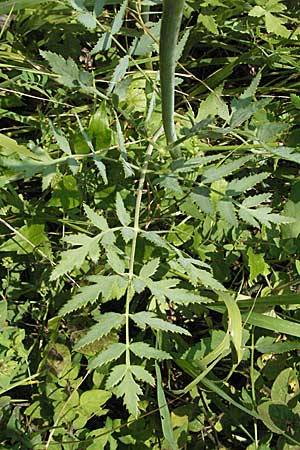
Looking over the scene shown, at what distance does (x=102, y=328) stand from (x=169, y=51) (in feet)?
2.01

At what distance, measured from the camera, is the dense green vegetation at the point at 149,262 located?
61.8 inches

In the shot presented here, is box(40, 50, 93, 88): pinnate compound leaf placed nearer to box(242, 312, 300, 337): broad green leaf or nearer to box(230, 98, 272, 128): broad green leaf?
box(230, 98, 272, 128): broad green leaf

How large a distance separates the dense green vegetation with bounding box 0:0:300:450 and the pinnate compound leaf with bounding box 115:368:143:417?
83 mm

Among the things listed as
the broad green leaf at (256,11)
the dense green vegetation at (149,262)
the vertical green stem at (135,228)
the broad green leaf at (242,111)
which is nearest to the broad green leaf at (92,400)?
the dense green vegetation at (149,262)

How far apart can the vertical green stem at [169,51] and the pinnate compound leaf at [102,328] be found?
400 mm

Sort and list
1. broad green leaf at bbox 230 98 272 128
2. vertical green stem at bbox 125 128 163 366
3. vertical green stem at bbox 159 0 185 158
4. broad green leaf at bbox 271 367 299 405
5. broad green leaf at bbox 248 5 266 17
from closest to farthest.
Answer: vertical green stem at bbox 159 0 185 158 → broad green leaf at bbox 230 98 272 128 → vertical green stem at bbox 125 128 163 366 → broad green leaf at bbox 271 367 299 405 → broad green leaf at bbox 248 5 266 17

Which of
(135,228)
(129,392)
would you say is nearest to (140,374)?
(129,392)

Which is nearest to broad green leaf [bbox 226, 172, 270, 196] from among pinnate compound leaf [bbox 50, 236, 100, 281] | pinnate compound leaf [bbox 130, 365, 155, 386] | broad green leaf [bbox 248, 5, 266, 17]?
pinnate compound leaf [bbox 50, 236, 100, 281]

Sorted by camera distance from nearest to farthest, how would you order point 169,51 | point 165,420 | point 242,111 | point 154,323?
point 169,51
point 242,111
point 154,323
point 165,420

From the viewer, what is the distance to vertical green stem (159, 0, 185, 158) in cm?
94

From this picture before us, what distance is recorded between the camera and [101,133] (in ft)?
5.21

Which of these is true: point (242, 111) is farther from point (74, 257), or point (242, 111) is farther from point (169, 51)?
point (74, 257)

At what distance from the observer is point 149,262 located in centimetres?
149

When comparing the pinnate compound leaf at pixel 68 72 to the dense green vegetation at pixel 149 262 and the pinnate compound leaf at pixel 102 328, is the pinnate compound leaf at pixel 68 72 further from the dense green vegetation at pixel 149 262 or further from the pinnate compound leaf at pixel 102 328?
the pinnate compound leaf at pixel 102 328
